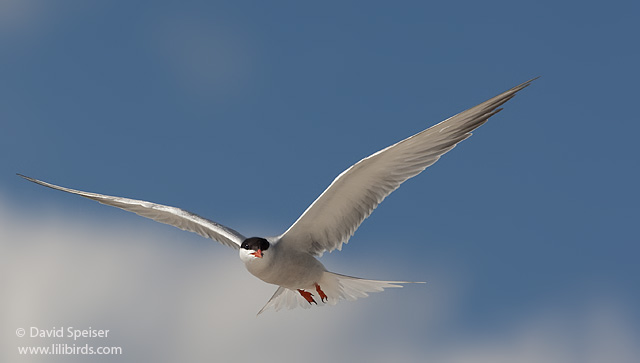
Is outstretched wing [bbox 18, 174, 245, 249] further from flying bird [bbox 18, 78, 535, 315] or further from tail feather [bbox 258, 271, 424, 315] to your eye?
tail feather [bbox 258, 271, 424, 315]

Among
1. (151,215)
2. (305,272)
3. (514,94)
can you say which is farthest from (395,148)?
(151,215)

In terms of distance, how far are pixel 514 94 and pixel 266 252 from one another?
3959 mm

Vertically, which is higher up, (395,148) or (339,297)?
(395,148)

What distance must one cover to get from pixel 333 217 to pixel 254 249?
4.48 feet

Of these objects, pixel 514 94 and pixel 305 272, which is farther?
pixel 305 272

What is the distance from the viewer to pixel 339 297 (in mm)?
13523

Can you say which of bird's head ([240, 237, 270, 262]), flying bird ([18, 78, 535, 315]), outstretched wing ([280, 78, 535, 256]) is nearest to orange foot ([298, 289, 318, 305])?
flying bird ([18, 78, 535, 315])

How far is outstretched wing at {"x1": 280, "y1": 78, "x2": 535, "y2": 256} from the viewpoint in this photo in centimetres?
1142

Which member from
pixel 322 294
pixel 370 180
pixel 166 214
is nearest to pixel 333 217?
pixel 370 180

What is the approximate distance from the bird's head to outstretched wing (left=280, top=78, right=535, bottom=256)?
62 cm

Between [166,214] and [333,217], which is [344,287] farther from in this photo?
[166,214]

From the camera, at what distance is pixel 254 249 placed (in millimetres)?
11891

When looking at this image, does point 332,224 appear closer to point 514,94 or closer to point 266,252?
point 266,252

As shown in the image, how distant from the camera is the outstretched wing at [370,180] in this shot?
450 inches
